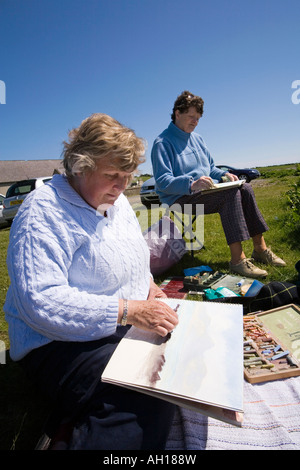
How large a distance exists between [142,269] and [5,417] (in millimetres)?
1124

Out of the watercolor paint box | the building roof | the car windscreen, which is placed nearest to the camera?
the watercolor paint box

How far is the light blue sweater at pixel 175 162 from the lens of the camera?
3.34 meters

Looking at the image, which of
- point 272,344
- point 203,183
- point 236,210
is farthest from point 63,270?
point 236,210

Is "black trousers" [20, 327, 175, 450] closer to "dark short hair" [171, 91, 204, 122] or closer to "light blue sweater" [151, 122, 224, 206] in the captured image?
"light blue sweater" [151, 122, 224, 206]

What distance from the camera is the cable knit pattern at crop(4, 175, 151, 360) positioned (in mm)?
1126

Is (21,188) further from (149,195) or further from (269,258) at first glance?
(269,258)

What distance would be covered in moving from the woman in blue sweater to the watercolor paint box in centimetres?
92

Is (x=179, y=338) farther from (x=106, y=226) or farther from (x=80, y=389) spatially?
(x=106, y=226)

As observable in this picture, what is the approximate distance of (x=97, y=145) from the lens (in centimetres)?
136

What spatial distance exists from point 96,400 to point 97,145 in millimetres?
1099

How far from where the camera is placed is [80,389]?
3.82 feet

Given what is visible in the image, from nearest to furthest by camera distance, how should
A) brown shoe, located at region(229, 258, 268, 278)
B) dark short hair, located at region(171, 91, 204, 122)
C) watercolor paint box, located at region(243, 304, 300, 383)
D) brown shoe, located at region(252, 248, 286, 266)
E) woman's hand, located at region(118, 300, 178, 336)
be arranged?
woman's hand, located at region(118, 300, 178, 336), watercolor paint box, located at region(243, 304, 300, 383), brown shoe, located at region(229, 258, 268, 278), brown shoe, located at region(252, 248, 286, 266), dark short hair, located at region(171, 91, 204, 122)

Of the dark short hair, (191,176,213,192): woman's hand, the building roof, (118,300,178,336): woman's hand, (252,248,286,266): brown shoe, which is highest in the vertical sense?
the dark short hair

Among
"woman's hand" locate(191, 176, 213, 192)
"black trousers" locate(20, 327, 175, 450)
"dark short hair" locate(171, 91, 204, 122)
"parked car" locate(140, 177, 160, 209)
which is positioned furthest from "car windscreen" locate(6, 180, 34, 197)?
"black trousers" locate(20, 327, 175, 450)
